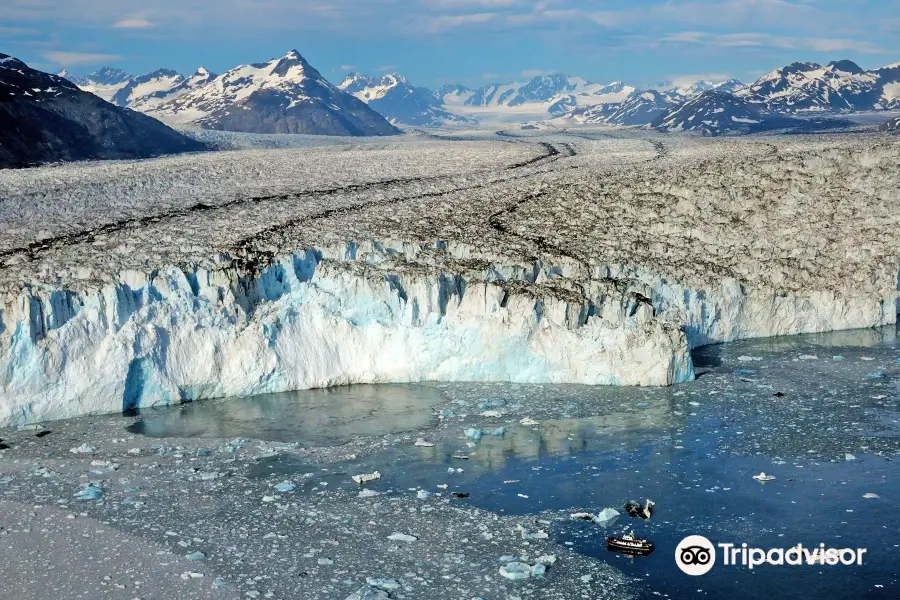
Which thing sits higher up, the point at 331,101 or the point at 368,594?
the point at 331,101

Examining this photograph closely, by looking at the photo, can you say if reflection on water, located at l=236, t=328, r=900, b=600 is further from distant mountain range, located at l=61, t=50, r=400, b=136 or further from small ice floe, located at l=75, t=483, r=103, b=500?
distant mountain range, located at l=61, t=50, r=400, b=136

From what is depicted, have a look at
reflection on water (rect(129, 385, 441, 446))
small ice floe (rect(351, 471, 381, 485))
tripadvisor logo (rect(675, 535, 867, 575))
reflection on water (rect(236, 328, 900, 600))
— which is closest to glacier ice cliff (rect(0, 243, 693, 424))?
reflection on water (rect(129, 385, 441, 446))

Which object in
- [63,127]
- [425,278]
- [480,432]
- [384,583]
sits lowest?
[384,583]

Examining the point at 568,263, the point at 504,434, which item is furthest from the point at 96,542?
the point at 568,263

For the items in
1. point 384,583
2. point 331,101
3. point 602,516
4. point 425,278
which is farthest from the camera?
point 331,101

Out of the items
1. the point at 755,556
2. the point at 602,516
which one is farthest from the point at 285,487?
the point at 755,556

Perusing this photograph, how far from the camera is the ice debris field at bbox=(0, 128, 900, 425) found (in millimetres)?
13805

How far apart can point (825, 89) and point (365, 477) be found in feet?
565

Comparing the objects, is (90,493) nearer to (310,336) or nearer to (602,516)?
(310,336)

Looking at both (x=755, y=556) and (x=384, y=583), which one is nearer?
(x=384, y=583)

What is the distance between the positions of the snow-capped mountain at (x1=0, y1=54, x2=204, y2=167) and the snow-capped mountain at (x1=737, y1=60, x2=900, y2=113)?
107324 mm

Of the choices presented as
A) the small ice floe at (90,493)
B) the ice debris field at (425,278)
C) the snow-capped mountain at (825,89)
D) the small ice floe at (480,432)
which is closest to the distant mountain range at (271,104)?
the snow-capped mountain at (825,89)

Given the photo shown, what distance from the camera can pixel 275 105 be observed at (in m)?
119

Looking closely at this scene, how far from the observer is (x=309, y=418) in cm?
1312
